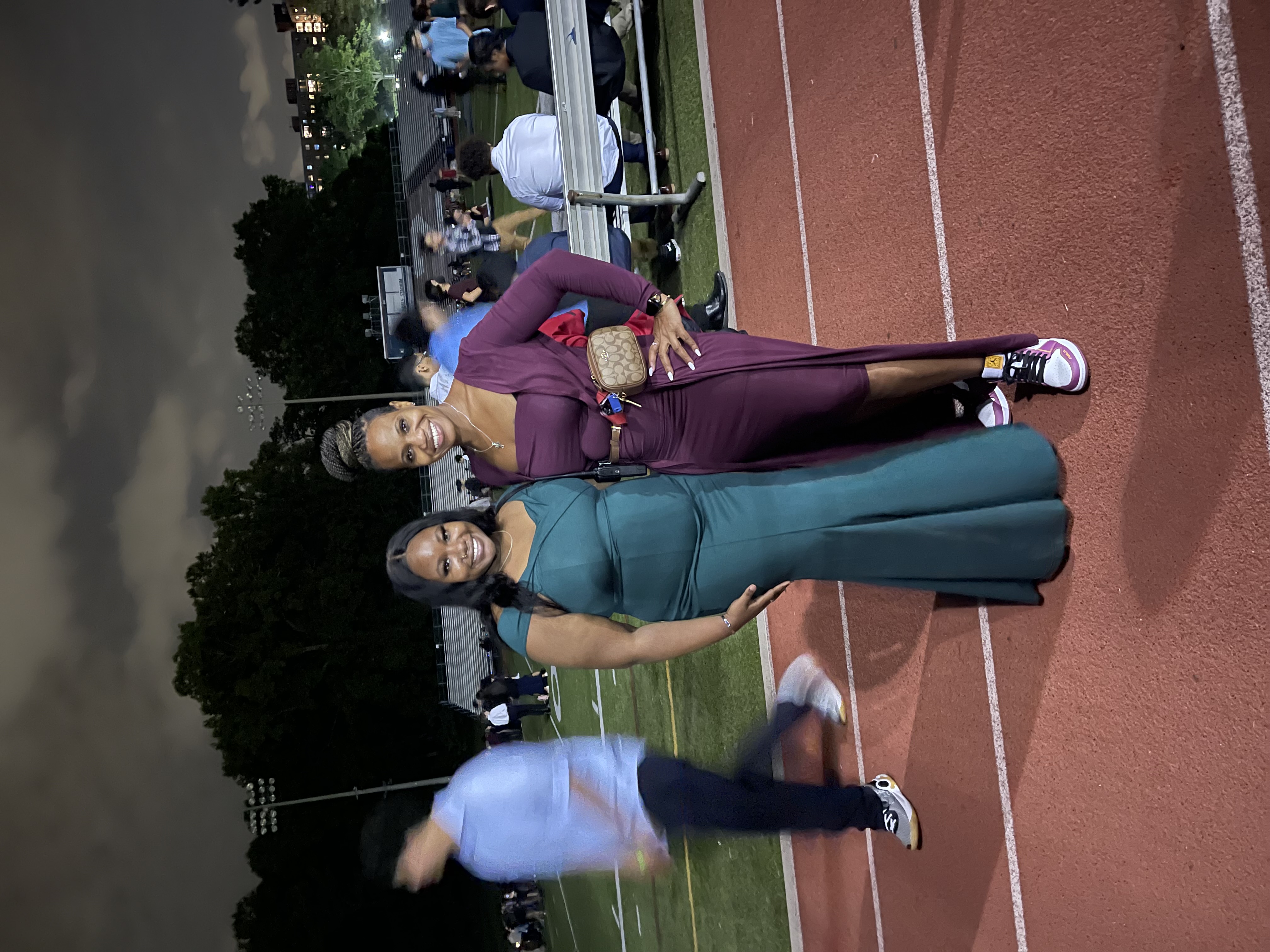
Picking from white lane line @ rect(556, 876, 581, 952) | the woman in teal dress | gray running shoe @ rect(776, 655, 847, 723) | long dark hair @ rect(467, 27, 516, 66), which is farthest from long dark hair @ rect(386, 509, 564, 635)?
white lane line @ rect(556, 876, 581, 952)

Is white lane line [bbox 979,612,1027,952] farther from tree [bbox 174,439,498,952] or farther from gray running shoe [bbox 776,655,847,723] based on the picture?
tree [bbox 174,439,498,952]

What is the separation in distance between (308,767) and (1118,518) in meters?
26.1

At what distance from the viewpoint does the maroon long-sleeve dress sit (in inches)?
143

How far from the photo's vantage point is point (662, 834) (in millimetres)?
5453

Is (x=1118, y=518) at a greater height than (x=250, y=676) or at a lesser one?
greater

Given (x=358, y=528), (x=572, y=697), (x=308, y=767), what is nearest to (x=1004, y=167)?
(x=572, y=697)

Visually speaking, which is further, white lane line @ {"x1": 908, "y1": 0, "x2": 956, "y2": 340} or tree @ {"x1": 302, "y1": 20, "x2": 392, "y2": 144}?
tree @ {"x1": 302, "y1": 20, "x2": 392, "y2": 144}

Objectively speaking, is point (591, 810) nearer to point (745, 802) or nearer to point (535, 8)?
point (745, 802)

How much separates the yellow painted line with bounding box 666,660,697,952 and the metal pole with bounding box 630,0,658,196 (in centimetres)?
465

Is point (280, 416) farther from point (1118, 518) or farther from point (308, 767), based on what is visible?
point (1118, 518)

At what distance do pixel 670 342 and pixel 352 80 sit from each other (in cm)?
3605

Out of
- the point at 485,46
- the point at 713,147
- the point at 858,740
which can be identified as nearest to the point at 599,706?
the point at 858,740

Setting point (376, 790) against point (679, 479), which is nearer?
point (679, 479)

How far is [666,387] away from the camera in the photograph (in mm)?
3719
